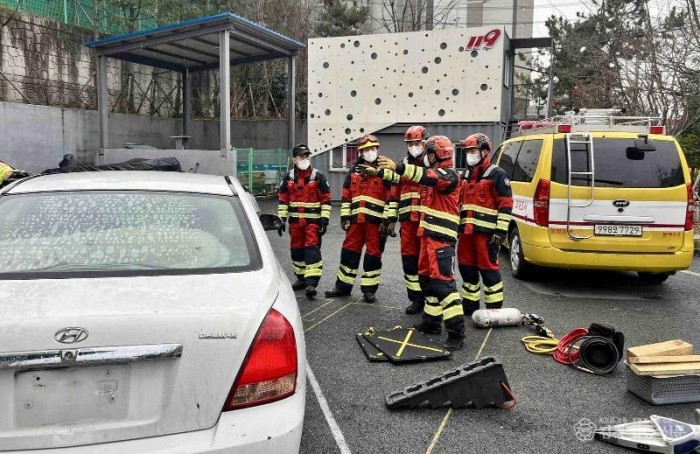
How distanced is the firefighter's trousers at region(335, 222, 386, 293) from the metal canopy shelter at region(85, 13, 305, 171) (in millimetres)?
7211

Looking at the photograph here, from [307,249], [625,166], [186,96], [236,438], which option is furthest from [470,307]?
[186,96]

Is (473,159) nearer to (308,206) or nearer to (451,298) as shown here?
(451,298)

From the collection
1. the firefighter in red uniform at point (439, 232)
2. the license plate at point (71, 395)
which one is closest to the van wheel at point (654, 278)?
the firefighter in red uniform at point (439, 232)

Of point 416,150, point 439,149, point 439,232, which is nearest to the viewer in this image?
point 439,232

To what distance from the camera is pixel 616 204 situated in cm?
625

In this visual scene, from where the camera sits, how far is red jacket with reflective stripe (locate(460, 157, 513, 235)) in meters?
5.44

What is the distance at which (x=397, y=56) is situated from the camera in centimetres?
1655

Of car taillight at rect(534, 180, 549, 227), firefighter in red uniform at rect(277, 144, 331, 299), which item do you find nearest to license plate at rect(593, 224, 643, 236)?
car taillight at rect(534, 180, 549, 227)

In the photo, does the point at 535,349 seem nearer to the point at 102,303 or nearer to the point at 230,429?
the point at 230,429

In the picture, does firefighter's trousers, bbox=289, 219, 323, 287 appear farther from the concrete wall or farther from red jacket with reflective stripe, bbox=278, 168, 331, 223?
the concrete wall

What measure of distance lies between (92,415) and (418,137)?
4302 millimetres

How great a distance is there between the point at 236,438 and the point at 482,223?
13.2 ft

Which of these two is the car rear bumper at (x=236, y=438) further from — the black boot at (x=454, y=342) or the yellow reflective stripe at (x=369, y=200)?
the yellow reflective stripe at (x=369, y=200)

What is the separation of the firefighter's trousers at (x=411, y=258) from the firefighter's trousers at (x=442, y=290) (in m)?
0.73
